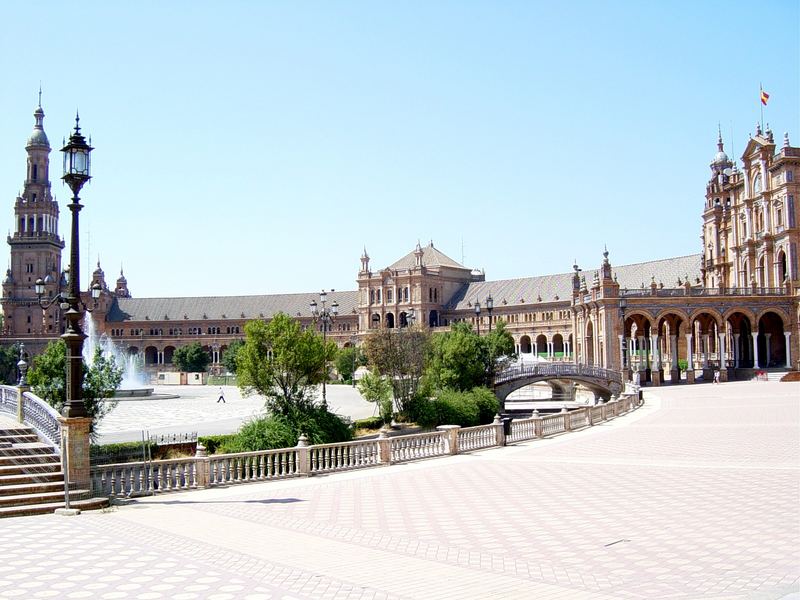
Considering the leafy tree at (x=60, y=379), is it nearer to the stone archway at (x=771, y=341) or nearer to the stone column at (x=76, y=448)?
the stone column at (x=76, y=448)

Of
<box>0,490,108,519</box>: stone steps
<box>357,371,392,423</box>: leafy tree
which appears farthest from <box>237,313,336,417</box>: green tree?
<box>0,490,108,519</box>: stone steps

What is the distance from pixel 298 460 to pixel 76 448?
20.6ft

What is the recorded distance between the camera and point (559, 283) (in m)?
117

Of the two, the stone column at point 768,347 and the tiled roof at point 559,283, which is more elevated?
the tiled roof at point 559,283

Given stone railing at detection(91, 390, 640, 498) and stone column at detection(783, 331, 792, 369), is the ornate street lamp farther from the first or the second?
stone column at detection(783, 331, 792, 369)

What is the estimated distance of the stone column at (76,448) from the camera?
54.2 ft

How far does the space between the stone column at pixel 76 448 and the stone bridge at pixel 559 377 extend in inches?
1689

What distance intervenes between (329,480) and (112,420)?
98.4ft

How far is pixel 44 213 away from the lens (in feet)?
440

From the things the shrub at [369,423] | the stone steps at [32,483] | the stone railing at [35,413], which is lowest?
the shrub at [369,423]

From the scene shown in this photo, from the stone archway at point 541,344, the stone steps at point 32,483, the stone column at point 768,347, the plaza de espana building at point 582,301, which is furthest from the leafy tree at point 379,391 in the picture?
the stone archway at point 541,344

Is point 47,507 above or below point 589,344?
below

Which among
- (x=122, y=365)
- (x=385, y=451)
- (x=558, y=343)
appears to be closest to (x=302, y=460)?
(x=385, y=451)

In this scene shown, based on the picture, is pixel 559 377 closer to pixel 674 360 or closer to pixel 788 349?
pixel 674 360
